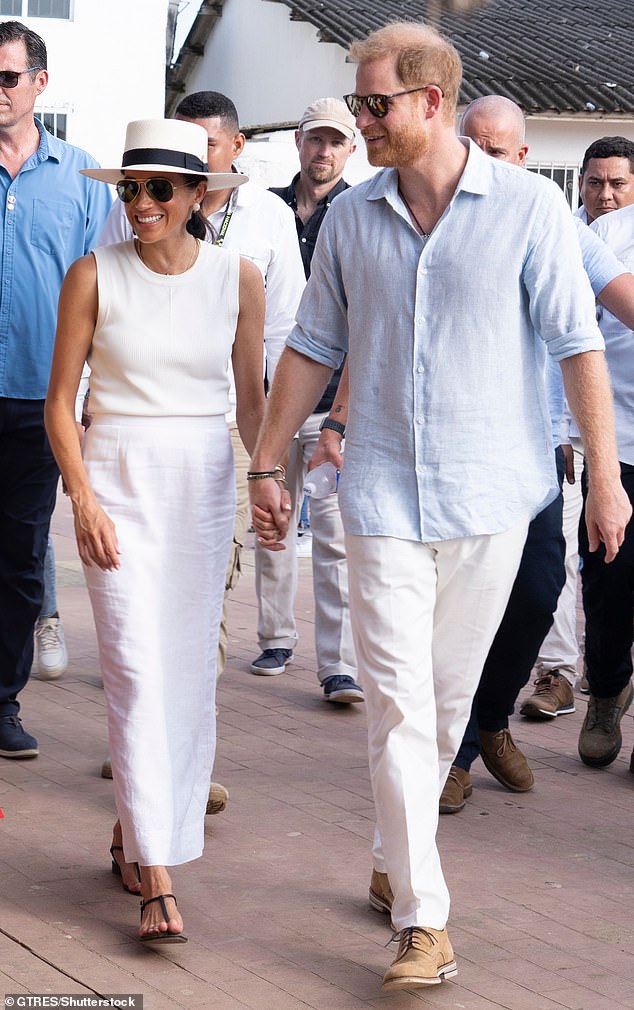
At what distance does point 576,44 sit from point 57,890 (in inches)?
920

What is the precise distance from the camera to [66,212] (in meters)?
6.20

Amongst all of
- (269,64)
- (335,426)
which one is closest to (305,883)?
(335,426)

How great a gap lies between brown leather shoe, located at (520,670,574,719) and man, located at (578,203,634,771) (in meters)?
0.64

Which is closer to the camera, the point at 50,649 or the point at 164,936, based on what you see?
the point at 164,936

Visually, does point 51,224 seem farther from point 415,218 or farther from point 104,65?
point 104,65

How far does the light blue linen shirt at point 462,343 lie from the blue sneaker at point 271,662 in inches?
143

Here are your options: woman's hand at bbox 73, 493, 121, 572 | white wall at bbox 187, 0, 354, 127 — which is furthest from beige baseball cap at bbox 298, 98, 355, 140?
white wall at bbox 187, 0, 354, 127

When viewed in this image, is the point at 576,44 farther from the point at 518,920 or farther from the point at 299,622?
the point at 518,920

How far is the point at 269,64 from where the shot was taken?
93.6 feet

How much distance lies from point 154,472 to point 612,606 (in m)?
2.42

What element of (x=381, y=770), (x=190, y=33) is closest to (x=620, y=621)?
(x=381, y=770)

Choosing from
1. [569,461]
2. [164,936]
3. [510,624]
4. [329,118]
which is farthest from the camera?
[329,118]

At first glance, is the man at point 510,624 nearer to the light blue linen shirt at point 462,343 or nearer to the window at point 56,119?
the light blue linen shirt at point 462,343

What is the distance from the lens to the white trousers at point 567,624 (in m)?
7.28
